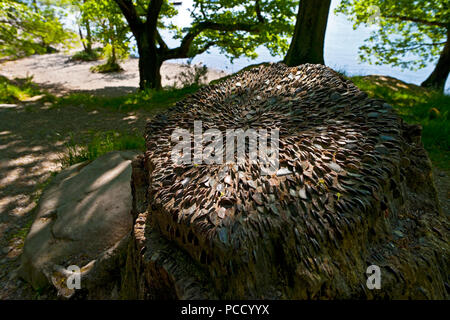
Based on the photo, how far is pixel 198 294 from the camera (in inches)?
54.4

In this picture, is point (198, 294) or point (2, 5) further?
point (2, 5)

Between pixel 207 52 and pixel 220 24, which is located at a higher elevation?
pixel 220 24

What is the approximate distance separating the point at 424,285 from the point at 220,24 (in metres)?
9.36

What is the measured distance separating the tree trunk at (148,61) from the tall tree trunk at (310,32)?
5.09 metres

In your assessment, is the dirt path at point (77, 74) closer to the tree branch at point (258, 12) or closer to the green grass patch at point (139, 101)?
the green grass patch at point (139, 101)

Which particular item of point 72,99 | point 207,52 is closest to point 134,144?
point 72,99

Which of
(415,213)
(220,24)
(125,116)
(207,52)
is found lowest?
(125,116)

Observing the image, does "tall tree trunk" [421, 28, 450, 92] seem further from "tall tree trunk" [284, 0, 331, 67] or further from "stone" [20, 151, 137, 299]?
"stone" [20, 151, 137, 299]

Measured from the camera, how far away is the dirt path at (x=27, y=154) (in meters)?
3.18

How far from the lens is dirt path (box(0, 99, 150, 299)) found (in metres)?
3.18
